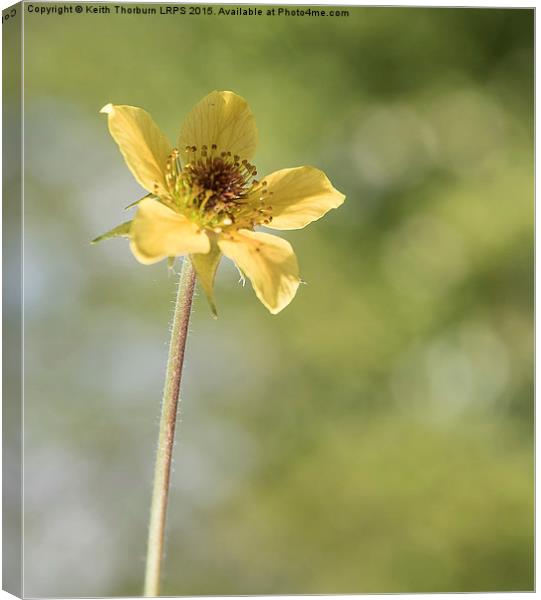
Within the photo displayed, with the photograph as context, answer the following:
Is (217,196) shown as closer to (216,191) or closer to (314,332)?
(216,191)

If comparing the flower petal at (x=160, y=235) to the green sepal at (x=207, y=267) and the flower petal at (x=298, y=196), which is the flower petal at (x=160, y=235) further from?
the flower petal at (x=298, y=196)

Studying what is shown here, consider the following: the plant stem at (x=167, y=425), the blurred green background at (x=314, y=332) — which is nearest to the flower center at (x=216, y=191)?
the plant stem at (x=167, y=425)

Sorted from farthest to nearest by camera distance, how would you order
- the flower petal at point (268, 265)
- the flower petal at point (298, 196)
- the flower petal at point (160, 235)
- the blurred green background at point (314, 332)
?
1. the blurred green background at point (314, 332)
2. the flower petal at point (298, 196)
3. the flower petal at point (268, 265)
4. the flower petal at point (160, 235)

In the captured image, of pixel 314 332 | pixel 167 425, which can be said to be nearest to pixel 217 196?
pixel 167 425

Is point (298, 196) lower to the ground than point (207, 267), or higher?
higher

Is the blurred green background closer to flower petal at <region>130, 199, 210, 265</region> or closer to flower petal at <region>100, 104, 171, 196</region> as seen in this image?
flower petal at <region>100, 104, 171, 196</region>

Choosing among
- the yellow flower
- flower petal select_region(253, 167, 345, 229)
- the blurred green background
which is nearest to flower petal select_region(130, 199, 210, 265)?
the yellow flower

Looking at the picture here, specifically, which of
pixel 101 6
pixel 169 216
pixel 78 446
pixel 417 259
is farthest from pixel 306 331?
pixel 169 216
